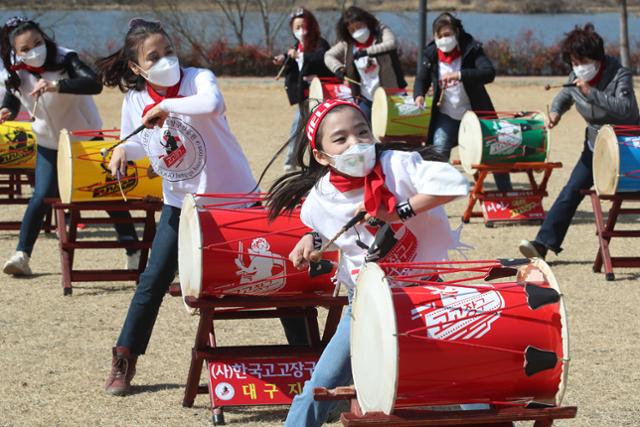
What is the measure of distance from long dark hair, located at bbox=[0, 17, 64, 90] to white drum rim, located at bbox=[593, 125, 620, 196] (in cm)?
345

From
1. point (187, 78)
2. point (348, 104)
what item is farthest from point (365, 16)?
point (348, 104)

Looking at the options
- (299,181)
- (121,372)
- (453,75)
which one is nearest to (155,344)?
(121,372)

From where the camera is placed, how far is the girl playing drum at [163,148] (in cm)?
484

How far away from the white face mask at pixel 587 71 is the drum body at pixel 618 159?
0.34 meters

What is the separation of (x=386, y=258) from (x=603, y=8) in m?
44.3

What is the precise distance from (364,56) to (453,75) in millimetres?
1754

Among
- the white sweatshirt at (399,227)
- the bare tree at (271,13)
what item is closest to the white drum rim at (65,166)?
the white sweatshirt at (399,227)

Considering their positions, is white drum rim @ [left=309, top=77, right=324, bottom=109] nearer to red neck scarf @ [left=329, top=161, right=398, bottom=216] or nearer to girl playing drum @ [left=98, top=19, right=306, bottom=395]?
girl playing drum @ [left=98, top=19, right=306, bottom=395]

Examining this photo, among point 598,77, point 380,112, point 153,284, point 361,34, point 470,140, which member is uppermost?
point 153,284

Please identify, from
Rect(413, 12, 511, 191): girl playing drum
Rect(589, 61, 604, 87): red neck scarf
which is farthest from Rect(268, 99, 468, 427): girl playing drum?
Rect(413, 12, 511, 191): girl playing drum

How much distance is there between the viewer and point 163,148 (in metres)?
4.91

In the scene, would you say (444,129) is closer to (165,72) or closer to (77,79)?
(77,79)

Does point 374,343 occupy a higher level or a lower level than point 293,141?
higher

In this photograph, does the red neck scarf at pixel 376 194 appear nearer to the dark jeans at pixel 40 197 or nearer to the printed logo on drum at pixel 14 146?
the dark jeans at pixel 40 197
